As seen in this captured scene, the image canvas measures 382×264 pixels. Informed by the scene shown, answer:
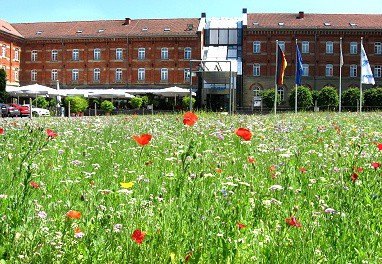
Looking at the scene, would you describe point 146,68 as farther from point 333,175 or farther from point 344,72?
point 333,175

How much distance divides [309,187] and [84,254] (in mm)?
2247

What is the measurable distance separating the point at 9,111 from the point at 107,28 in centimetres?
2182

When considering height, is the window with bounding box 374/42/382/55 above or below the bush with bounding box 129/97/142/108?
above

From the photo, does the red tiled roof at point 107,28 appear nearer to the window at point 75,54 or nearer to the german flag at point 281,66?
the window at point 75,54

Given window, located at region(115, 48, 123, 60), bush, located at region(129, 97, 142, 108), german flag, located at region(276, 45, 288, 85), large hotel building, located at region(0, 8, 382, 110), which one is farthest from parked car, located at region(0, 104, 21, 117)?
german flag, located at region(276, 45, 288, 85)

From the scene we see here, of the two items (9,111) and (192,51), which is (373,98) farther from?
(9,111)

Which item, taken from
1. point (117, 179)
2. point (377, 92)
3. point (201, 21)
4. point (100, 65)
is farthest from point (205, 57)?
point (117, 179)

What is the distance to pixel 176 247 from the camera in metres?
2.48

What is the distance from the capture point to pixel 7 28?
5531 cm

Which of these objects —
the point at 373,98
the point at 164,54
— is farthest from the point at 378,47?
the point at 164,54

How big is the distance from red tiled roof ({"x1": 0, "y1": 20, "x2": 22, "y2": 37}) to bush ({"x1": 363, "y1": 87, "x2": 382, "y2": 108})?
37.5 m

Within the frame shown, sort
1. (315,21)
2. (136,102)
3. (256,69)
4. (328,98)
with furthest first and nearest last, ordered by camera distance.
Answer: (315,21)
(256,69)
(328,98)
(136,102)

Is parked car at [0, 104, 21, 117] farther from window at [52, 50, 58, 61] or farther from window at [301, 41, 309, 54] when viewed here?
window at [301, 41, 309, 54]

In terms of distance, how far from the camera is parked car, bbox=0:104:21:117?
121 feet
